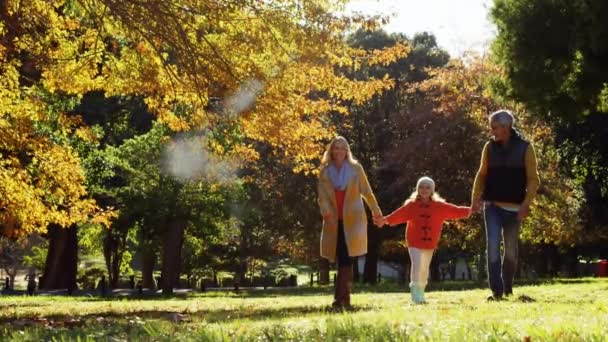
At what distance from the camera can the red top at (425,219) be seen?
10414 mm

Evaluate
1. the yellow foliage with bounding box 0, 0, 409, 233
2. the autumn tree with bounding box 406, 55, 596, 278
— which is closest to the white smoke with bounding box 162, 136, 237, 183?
the yellow foliage with bounding box 0, 0, 409, 233

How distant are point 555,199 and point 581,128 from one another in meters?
7.38

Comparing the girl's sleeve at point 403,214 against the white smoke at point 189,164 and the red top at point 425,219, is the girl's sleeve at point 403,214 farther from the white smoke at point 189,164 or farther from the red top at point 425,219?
the white smoke at point 189,164

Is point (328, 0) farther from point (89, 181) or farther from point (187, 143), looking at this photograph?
point (89, 181)

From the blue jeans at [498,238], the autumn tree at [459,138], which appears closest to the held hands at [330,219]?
the blue jeans at [498,238]

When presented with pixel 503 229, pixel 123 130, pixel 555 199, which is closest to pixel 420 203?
pixel 503 229

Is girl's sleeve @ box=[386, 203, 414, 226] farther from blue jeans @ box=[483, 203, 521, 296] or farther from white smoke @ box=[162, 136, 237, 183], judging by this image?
white smoke @ box=[162, 136, 237, 183]

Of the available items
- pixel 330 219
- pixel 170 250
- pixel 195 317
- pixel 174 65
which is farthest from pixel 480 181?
pixel 170 250

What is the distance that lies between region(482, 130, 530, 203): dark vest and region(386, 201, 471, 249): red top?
1.03m

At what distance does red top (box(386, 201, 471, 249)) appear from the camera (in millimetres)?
10414

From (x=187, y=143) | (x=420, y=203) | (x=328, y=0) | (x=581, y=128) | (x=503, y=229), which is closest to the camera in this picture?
(x=503, y=229)

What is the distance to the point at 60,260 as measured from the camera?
3712cm

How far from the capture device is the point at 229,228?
36656 mm

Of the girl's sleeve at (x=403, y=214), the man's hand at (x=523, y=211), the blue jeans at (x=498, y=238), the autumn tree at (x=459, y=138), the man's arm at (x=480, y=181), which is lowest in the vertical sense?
the blue jeans at (x=498, y=238)
